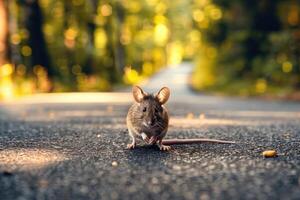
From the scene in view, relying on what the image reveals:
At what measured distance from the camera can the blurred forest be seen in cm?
2731

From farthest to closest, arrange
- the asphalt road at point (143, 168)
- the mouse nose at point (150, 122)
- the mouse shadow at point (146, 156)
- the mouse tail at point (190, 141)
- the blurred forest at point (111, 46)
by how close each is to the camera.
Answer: the blurred forest at point (111, 46), the mouse tail at point (190, 141), the mouse nose at point (150, 122), the mouse shadow at point (146, 156), the asphalt road at point (143, 168)

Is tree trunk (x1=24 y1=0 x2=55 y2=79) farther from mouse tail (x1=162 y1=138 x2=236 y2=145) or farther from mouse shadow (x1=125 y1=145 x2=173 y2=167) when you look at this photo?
mouse shadow (x1=125 y1=145 x2=173 y2=167)

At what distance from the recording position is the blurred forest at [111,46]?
2731 centimetres

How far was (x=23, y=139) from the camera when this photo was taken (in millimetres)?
7992

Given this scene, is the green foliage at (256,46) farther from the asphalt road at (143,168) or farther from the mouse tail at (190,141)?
the asphalt road at (143,168)

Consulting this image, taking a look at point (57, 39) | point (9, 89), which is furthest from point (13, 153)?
point (57, 39)

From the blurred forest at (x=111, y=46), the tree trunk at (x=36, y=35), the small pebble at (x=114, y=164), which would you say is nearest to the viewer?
the small pebble at (x=114, y=164)

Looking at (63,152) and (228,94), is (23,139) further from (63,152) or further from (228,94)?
(228,94)

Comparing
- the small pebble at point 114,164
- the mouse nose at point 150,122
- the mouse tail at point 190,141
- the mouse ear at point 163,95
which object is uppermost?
the mouse ear at point 163,95

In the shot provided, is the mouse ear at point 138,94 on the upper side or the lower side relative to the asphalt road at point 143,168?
upper

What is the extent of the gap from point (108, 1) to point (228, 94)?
17.2m

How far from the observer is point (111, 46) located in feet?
146

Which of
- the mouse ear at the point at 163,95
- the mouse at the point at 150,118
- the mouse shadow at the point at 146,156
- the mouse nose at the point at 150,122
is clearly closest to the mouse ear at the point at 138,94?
the mouse at the point at 150,118

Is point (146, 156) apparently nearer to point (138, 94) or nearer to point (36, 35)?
point (138, 94)
